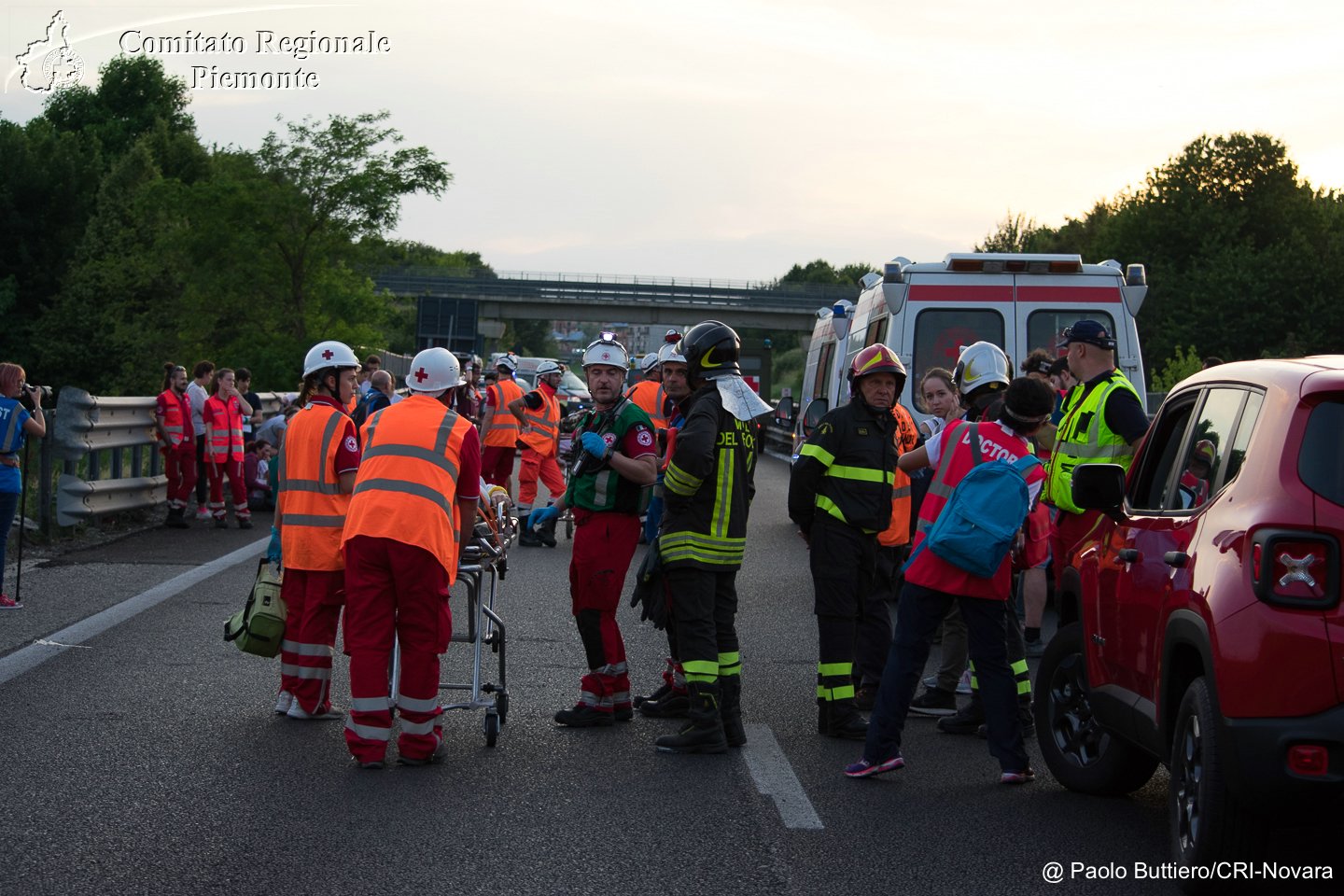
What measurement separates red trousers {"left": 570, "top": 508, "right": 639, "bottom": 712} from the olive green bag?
146 centimetres

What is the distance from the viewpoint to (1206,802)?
16.1 ft

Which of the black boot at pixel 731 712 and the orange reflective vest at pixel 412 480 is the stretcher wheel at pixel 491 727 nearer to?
the orange reflective vest at pixel 412 480

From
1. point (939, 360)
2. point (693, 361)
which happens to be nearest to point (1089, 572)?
point (693, 361)

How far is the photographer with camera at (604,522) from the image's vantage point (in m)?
7.88

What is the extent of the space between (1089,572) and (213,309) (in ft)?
137

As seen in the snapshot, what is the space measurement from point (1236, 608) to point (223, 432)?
14.6m

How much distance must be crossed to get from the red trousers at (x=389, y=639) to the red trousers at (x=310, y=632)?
0.93 meters

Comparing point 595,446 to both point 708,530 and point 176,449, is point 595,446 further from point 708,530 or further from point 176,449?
point 176,449

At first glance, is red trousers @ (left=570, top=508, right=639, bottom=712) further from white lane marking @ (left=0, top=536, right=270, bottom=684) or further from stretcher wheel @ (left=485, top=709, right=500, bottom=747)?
white lane marking @ (left=0, top=536, right=270, bottom=684)

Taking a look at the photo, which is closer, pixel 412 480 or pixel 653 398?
pixel 412 480

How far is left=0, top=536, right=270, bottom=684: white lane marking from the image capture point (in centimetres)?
916

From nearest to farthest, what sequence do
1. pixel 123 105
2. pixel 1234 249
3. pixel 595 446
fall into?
1. pixel 595 446
2. pixel 1234 249
3. pixel 123 105

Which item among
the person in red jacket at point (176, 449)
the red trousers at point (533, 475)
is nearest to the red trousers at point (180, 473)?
the person in red jacket at point (176, 449)

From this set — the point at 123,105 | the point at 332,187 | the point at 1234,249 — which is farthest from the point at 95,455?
the point at 123,105
